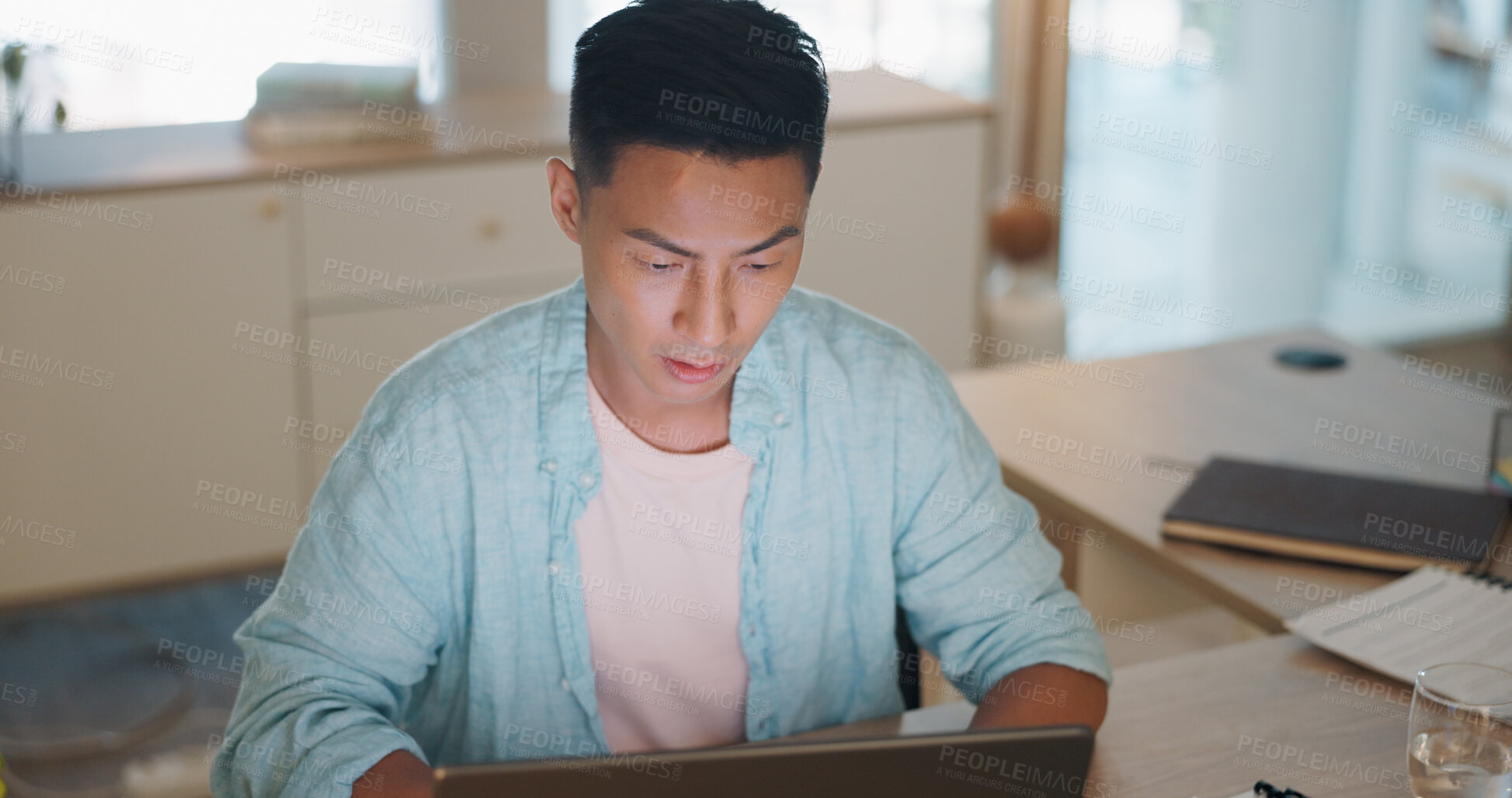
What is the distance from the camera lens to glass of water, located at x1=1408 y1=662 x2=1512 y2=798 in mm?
1163

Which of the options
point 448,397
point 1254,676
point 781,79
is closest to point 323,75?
point 448,397

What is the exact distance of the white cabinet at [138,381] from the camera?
283 cm

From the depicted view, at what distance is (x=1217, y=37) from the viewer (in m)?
4.12

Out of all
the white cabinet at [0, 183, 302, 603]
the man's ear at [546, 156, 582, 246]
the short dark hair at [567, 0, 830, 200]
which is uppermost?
the short dark hair at [567, 0, 830, 200]

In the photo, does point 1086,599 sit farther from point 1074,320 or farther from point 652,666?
point 1074,320

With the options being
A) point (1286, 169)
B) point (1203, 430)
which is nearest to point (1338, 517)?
point (1203, 430)

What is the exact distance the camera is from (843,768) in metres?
1.01

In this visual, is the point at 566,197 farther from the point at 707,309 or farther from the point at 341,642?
the point at 341,642

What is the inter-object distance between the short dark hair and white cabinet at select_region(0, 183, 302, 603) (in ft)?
5.99

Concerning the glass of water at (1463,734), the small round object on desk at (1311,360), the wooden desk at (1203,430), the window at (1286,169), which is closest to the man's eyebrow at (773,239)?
the glass of water at (1463,734)

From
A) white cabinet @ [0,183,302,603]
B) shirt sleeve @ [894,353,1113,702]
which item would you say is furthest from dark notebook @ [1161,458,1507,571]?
white cabinet @ [0,183,302,603]

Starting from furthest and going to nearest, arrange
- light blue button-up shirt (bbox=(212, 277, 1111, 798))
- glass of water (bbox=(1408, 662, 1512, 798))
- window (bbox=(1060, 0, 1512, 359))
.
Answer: window (bbox=(1060, 0, 1512, 359)) → light blue button-up shirt (bbox=(212, 277, 1111, 798)) → glass of water (bbox=(1408, 662, 1512, 798))

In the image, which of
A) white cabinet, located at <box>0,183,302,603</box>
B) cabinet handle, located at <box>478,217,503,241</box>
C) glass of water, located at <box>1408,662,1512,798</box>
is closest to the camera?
glass of water, located at <box>1408,662,1512,798</box>

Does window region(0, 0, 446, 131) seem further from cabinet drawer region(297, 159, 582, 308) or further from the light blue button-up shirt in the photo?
the light blue button-up shirt
